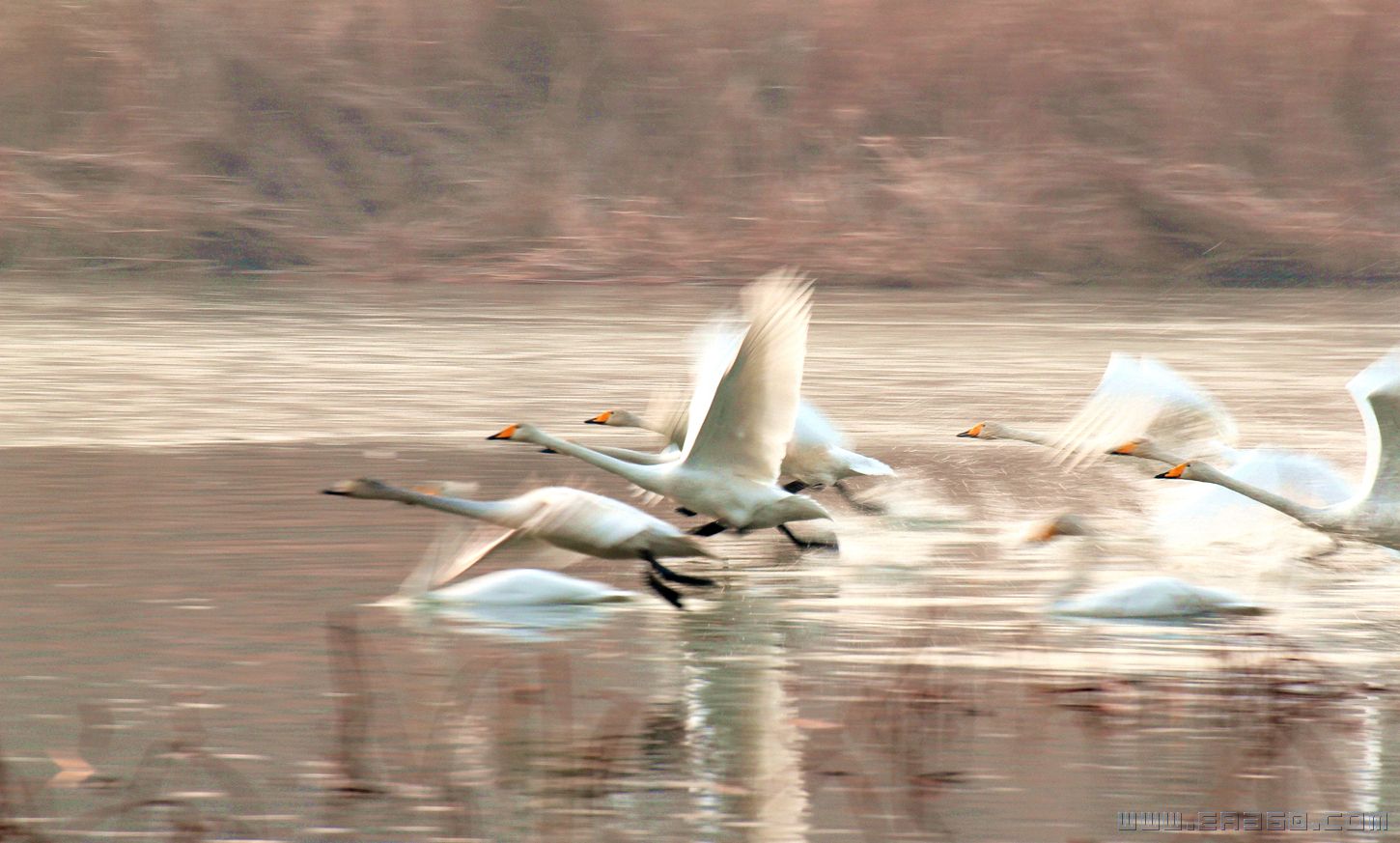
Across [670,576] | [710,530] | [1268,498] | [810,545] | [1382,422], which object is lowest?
[810,545]

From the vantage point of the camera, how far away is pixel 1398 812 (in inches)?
221

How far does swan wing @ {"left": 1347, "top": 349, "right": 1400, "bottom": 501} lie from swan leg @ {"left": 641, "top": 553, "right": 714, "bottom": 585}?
2.57 m

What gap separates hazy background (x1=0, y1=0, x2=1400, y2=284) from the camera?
40562 mm

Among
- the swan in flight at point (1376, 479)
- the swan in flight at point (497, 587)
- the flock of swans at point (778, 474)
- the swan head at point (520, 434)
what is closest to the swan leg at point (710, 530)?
the flock of swans at point (778, 474)

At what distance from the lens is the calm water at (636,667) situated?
18.6ft

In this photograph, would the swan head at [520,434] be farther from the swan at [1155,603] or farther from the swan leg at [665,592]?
the swan at [1155,603]

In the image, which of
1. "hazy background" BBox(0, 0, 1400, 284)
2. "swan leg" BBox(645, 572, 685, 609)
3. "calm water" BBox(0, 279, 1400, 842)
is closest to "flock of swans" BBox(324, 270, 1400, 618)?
"swan leg" BBox(645, 572, 685, 609)

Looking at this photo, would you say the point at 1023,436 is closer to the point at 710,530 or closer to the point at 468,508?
the point at 710,530

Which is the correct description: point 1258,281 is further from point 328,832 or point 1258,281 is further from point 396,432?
point 328,832

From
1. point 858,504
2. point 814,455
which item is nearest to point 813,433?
point 814,455

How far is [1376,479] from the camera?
9.04 meters

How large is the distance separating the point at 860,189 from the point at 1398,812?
38898 millimetres

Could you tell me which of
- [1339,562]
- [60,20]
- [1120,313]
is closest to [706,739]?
[1339,562]

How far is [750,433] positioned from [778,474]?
1.76 feet
